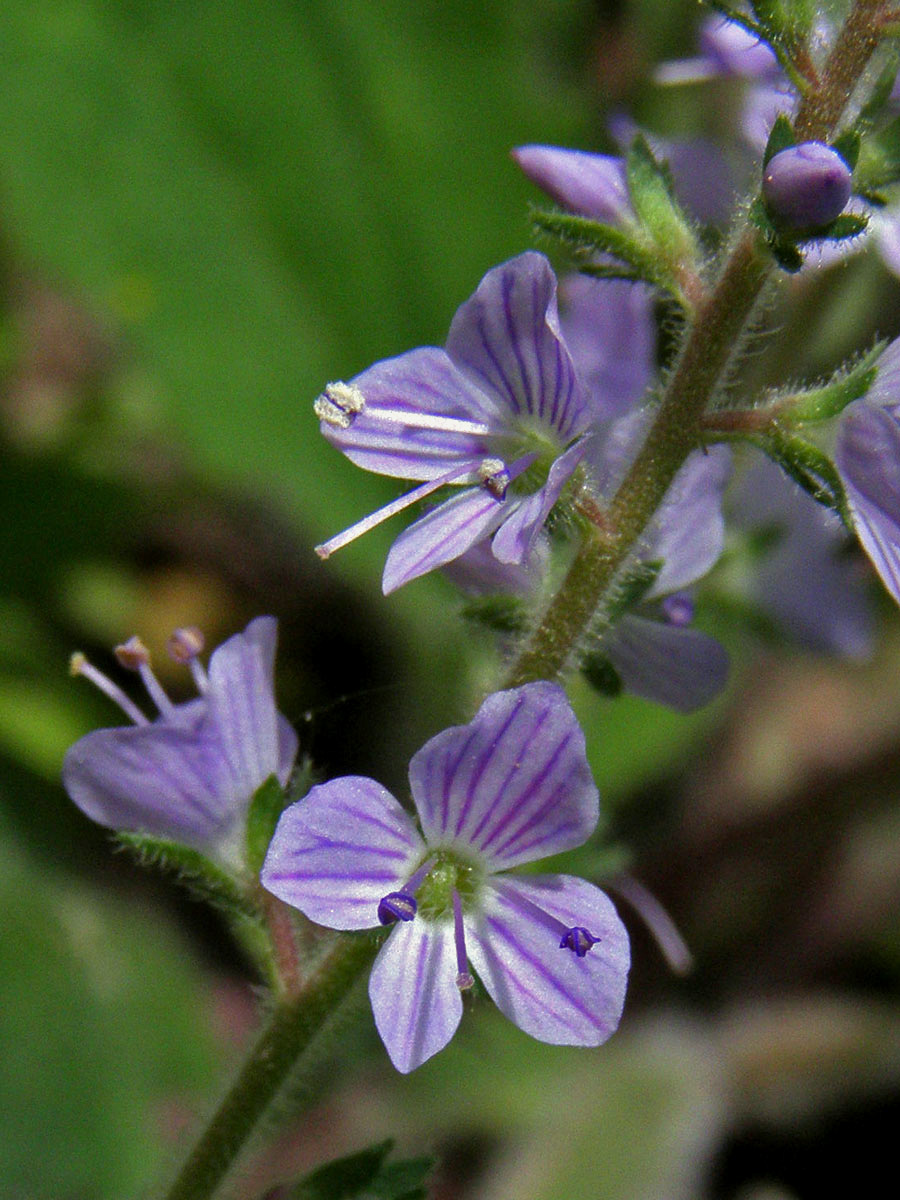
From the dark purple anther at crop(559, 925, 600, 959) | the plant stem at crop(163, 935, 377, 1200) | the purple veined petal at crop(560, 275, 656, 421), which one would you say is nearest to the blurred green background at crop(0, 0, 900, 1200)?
the purple veined petal at crop(560, 275, 656, 421)

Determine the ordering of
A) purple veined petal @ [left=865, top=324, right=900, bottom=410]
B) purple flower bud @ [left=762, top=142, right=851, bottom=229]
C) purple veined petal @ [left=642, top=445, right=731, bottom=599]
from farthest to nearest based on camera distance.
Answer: purple veined petal @ [left=642, top=445, right=731, bottom=599] → purple veined petal @ [left=865, top=324, right=900, bottom=410] → purple flower bud @ [left=762, top=142, right=851, bottom=229]

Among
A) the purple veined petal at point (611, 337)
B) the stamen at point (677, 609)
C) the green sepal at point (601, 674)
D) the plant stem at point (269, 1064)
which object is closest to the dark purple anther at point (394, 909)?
the plant stem at point (269, 1064)

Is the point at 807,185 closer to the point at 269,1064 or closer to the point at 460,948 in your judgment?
the point at 460,948

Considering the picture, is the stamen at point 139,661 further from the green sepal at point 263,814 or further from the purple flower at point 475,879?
the purple flower at point 475,879

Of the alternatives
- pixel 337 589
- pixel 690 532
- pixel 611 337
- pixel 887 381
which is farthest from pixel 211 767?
pixel 337 589

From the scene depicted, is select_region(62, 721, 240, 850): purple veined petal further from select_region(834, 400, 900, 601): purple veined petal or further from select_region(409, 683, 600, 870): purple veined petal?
select_region(834, 400, 900, 601): purple veined petal

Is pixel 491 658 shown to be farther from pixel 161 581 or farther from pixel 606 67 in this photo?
pixel 606 67
